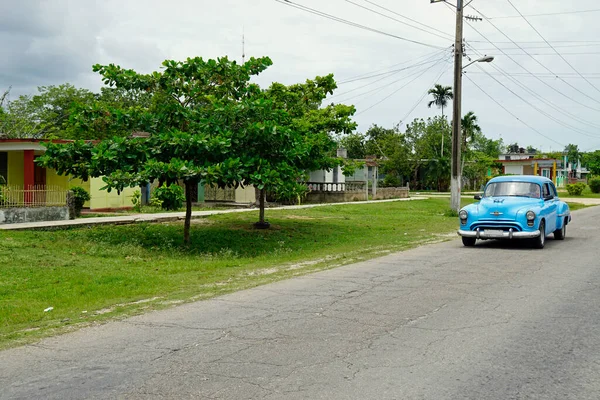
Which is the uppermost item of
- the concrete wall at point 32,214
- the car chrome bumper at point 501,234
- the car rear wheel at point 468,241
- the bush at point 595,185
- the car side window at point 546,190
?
the bush at point 595,185

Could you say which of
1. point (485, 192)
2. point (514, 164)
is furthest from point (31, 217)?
point (514, 164)

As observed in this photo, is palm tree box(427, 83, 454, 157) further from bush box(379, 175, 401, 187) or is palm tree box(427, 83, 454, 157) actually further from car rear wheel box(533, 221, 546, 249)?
car rear wheel box(533, 221, 546, 249)

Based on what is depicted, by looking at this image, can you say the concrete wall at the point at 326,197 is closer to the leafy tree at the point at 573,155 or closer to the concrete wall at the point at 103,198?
the concrete wall at the point at 103,198

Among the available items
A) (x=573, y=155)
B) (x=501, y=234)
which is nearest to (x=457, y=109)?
(x=501, y=234)

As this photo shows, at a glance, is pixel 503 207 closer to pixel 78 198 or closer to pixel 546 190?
pixel 546 190

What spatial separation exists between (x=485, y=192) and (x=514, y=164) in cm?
6671

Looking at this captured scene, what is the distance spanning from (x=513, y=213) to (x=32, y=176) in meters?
18.0

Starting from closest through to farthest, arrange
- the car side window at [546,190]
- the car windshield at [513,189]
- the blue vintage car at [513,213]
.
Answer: the blue vintage car at [513,213] → the car windshield at [513,189] → the car side window at [546,190]

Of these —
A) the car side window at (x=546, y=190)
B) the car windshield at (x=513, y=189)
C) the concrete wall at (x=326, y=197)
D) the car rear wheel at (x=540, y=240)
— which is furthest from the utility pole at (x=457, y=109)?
the car rear wheel at (x=540, y=240)

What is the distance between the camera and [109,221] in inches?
765

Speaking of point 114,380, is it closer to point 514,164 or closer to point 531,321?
point 531,321

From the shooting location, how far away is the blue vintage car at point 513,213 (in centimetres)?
1445

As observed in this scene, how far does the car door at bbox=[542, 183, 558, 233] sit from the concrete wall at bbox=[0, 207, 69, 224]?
15073 millimetres

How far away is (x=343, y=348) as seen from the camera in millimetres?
6156
